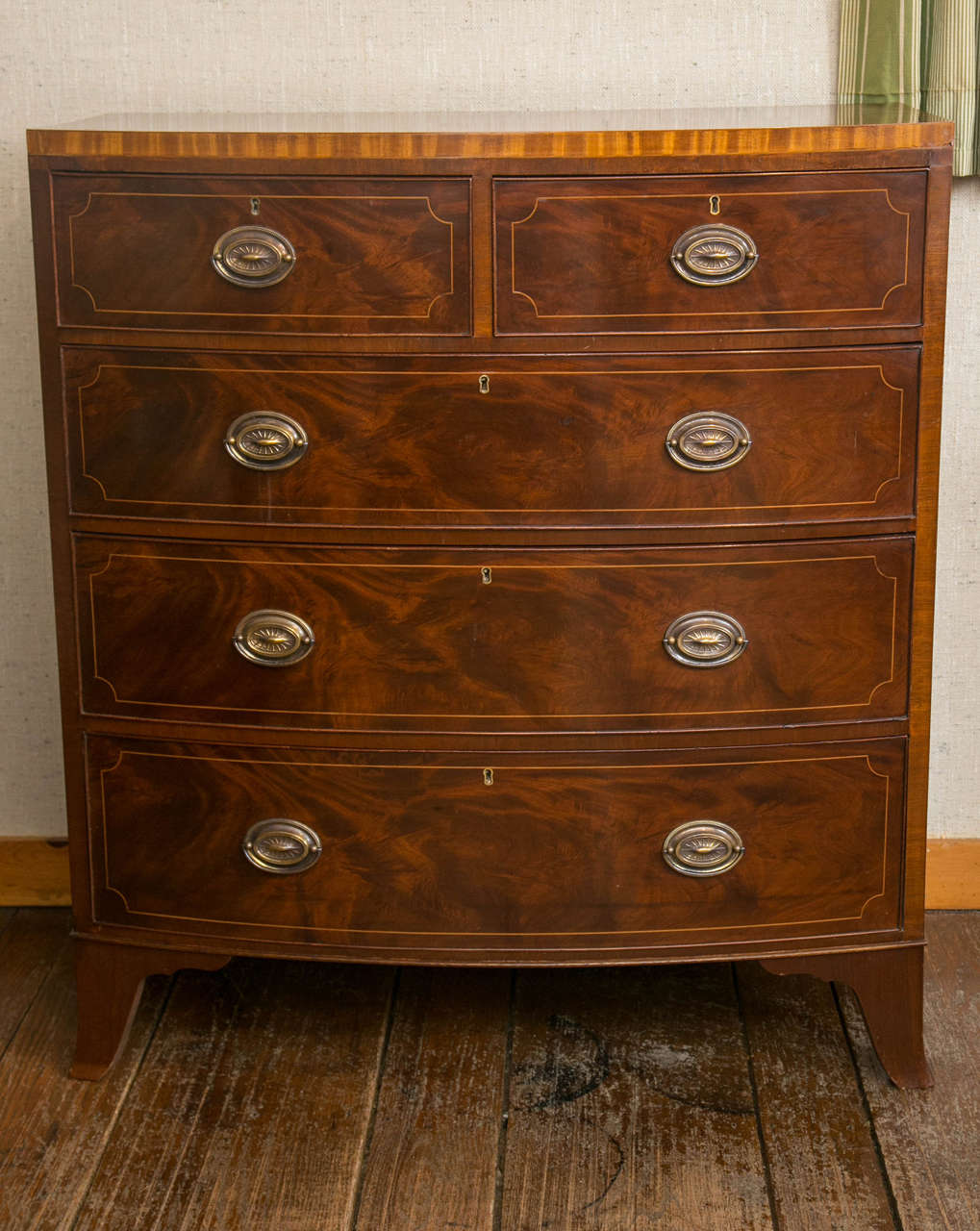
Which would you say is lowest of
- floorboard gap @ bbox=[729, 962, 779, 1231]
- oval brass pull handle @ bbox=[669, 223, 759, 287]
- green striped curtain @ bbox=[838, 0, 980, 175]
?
floorboard gap @ bbox=[729, 962, 779, 1231]

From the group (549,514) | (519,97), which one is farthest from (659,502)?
(519,97)

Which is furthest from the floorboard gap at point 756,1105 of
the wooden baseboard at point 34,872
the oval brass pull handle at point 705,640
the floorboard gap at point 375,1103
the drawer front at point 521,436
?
the wooden baseboard at point 34,872

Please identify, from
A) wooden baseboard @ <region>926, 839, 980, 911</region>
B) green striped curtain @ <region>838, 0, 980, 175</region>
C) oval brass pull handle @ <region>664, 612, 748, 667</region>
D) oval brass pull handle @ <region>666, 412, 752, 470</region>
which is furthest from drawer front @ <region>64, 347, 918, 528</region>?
wooden baseboard @ <region>926, 839, 980, 911</region>

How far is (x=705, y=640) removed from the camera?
182cm

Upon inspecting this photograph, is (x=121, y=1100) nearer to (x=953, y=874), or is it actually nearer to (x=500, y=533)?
(x=500, y=533)

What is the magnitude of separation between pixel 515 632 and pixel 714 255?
0.51m

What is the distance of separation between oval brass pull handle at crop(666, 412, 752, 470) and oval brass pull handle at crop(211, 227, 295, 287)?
1.64 feet

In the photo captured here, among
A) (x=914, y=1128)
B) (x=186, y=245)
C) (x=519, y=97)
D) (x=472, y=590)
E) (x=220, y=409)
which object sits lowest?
(x=914, y=1128)

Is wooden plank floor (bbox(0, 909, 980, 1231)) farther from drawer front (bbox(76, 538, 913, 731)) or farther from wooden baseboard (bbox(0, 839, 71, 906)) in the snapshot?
drawer front (bbox(76, 538, 913, 731))

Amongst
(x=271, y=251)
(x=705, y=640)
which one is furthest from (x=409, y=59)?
(x=705, y=640)

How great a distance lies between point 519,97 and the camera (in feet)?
7.43

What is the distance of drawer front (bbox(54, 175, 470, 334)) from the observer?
5.64 feet

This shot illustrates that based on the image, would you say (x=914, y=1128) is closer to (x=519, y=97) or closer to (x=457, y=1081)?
(x=457, y=1081)

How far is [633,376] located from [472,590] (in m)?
0.32
